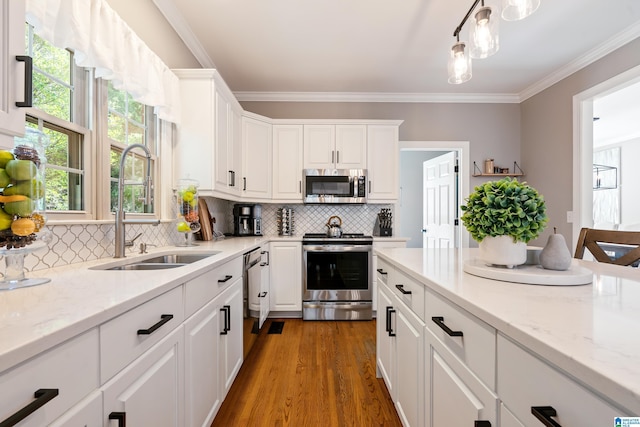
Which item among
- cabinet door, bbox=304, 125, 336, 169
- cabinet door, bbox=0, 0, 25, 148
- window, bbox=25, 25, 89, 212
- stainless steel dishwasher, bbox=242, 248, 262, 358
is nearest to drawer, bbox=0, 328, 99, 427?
cabinet door, bbox=0, 0, 25, 148

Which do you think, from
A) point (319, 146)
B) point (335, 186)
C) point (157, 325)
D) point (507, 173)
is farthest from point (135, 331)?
point (507, 173)

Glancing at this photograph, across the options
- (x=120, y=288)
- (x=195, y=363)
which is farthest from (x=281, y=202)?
(x=120, y=288)

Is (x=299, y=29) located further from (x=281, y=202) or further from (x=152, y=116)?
(x=281, y=202)

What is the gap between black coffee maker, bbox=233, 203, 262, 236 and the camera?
359cm

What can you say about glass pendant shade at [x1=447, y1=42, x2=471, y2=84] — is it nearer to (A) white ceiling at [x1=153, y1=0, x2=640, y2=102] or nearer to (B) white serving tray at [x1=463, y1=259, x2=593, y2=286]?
(A) white ceiling at [x1=153, y1=0, x2=640, y2=102]

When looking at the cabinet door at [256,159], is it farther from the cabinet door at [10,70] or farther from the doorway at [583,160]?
the doorway at [583,160]

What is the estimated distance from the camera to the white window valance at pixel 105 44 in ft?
3.97

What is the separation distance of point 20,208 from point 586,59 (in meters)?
4.34

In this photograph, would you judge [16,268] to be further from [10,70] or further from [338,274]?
[338,274]

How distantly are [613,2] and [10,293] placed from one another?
149 inches

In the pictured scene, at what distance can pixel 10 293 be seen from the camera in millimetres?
823

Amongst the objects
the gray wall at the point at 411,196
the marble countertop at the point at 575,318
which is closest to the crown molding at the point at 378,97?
the gray wall at the point at 411,196

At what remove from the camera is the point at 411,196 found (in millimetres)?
5988

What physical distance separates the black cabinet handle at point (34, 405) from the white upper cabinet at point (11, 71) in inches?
25.3
